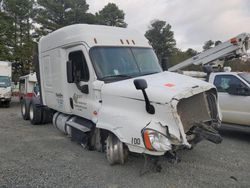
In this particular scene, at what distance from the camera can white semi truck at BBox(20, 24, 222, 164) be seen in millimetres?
4520

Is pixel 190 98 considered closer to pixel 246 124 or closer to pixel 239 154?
pixel 239 154

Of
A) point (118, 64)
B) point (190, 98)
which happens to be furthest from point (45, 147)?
point (190, 98)

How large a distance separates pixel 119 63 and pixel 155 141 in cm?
216

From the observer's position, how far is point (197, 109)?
16.9 feet

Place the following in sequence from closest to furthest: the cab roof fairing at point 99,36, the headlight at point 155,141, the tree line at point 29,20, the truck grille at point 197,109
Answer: the headlight at point 155,141 < the truck grille at point 197,109 < the cab roof fairing at point 99,36 < the tree line at point 29,20

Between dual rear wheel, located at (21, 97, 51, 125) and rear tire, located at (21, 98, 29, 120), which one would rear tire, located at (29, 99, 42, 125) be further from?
rear tire, located at (21, 98, 29, 120)

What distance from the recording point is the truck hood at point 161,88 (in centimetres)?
454

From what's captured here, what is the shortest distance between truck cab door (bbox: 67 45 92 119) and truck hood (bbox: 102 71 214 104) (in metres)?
0.68

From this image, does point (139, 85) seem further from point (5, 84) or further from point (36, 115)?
point (5, 84)

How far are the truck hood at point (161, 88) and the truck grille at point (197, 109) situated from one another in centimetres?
24

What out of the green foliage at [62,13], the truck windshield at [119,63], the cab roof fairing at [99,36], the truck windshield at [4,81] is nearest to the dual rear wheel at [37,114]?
the cab roof fairing at [99,36]

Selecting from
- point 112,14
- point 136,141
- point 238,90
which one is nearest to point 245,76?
point 238,90

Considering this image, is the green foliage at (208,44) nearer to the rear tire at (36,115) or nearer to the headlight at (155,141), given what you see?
the rear tire at (36,115)

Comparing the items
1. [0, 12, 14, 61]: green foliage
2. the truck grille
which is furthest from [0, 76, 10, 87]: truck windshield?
the truck grille
